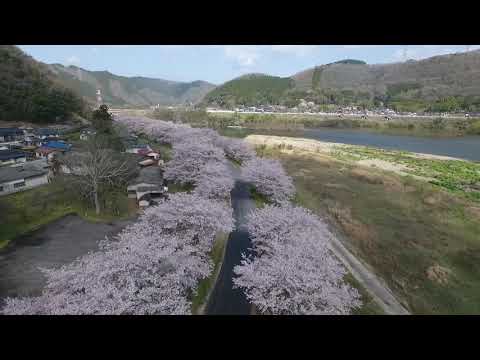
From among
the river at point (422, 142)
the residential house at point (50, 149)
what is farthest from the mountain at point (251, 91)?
the residential house at point (50, 149)

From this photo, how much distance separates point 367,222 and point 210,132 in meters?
23.4

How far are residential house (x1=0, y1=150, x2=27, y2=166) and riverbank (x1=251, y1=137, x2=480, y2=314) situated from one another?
25.5 meters

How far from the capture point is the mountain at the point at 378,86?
315 feet

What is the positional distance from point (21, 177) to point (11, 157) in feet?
25.5

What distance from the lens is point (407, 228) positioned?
56.9 ft

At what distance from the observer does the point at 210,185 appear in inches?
705

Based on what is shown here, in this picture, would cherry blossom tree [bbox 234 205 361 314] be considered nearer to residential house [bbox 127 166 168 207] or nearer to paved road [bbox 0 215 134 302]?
paved road [bbox 0 215 134 302]

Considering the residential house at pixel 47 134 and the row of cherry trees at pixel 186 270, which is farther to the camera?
the residential house at pixel 47 134

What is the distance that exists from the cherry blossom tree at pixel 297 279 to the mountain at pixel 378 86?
9820 cm

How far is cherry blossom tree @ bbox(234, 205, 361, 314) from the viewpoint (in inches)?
349

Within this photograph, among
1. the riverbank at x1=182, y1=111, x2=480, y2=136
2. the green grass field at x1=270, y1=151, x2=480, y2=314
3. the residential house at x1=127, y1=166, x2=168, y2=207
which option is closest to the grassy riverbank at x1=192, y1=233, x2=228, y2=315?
the residential house at x1=127, y1=166, x2=168, y2=207

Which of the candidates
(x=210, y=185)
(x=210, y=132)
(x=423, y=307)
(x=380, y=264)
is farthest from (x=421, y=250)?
(x=210, y=132)

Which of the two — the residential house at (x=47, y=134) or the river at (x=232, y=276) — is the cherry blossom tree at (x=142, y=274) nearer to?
the river at (x=232, y=276)

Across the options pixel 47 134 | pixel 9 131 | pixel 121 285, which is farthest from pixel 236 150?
pixel 9 131
